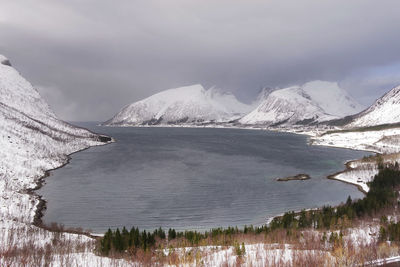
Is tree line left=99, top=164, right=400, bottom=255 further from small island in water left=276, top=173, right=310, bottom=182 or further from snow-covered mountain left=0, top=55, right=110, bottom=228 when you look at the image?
snow-covered mountain left=0, top=55, right=110, bottom=228

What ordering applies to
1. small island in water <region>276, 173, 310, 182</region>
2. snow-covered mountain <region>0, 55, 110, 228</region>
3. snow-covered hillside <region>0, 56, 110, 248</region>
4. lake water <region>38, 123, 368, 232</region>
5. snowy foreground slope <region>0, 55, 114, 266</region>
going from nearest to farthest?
snowy foreground slope <region>0, 55, 114, 266</region>
snow-covered hillside <region>0, 56, 110, 248</region>
snow-covered mountain <region>0, 55, 110, 228</region>
lake water <region>38, 123, 368, 232</region>
small island in water <region>276, 173, 310, 182</region>

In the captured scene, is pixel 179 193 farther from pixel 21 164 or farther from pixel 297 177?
pixel 21 164

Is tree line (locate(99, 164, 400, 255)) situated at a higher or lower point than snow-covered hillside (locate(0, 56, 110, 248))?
lower

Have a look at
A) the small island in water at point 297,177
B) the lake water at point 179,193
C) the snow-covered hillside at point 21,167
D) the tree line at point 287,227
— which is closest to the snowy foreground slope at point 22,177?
the snow-covered hillside at point 21,167

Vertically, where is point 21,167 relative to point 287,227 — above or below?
above

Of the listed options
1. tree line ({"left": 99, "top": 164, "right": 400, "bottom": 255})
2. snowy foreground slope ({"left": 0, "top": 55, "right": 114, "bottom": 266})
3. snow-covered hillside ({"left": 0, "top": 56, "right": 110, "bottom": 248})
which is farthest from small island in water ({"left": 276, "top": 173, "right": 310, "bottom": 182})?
snow-covered hillside ({"left": 0, "top": 56, "right": 110, "bottom": 248})

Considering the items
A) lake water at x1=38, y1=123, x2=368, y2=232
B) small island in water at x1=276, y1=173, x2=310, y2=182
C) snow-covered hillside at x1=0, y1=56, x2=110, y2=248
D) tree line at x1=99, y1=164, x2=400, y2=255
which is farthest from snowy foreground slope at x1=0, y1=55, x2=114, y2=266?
small island in water at x1=276, y1=173, x2=310, y2=182

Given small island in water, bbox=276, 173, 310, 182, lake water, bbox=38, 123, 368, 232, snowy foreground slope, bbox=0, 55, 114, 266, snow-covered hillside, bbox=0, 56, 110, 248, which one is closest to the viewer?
snowy foreground slope, bbox=0, 55, 114, 266

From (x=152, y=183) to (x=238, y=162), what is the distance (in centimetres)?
5090

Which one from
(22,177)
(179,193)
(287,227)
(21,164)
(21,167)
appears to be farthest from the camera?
(21,164)

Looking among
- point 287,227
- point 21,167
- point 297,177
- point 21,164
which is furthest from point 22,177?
point 297,177

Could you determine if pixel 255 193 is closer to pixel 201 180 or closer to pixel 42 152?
pixel 201 180

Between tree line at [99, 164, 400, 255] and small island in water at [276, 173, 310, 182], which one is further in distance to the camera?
small island in water at [276, 173, 310, 182]

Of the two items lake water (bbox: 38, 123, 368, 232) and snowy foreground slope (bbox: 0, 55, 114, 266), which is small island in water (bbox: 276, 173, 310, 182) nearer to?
lake water (bbox: 38, 123, 368, 232)
